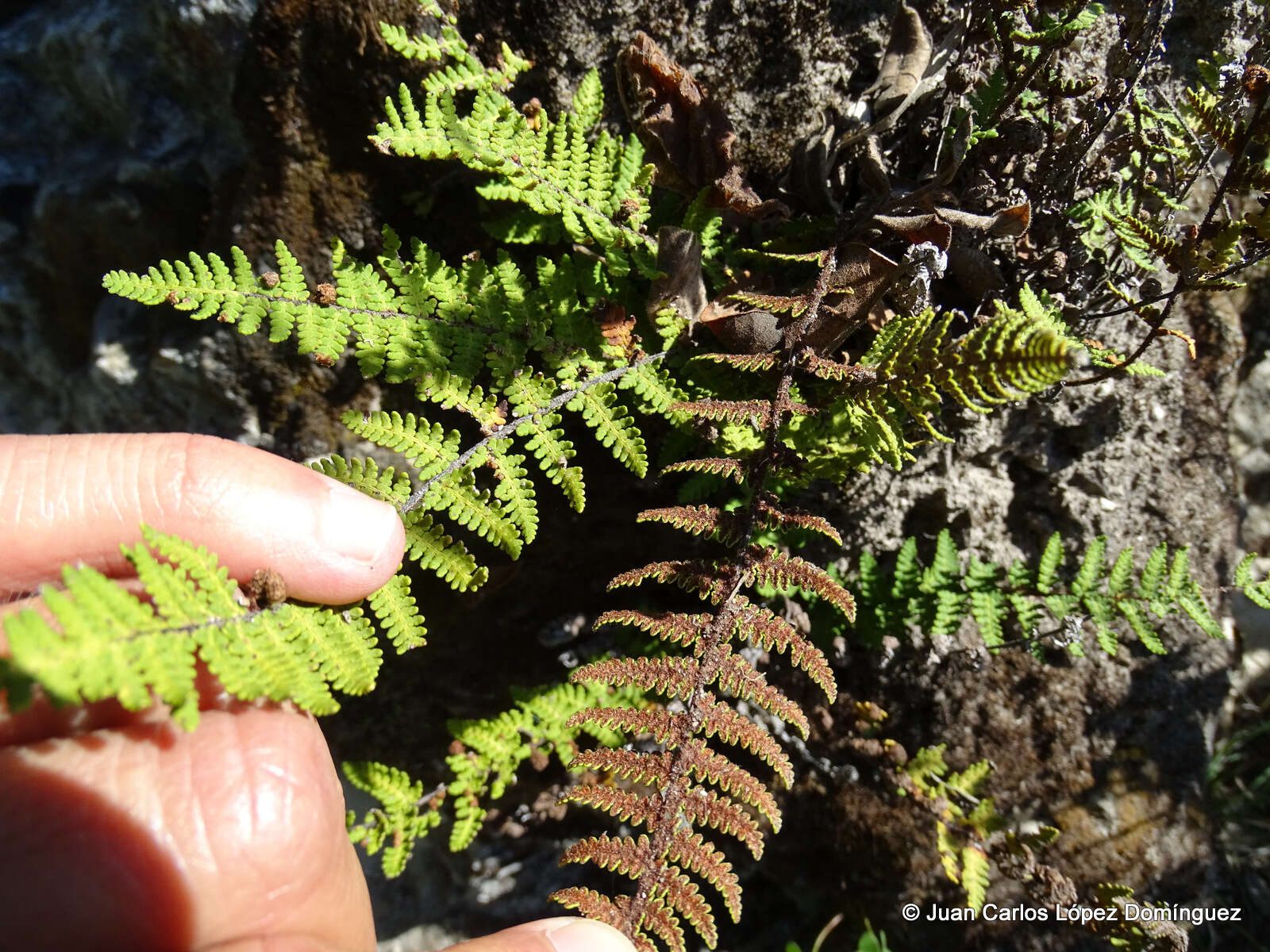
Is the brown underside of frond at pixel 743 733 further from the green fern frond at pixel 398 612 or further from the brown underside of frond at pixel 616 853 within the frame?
the green fern frond at pixel 398 612

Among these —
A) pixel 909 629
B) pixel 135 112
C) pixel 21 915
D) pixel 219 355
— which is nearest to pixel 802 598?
pixel 909 629

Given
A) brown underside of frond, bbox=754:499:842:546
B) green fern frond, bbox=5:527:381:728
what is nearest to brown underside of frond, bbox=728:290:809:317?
brown underside of frond, bbox=754:499:842:546

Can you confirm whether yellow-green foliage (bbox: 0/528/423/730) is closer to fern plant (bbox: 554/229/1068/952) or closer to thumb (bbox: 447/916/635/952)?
fern plant (bbox: 554/229/1068/952)

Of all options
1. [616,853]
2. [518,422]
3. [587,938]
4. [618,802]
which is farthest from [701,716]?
[518,422]

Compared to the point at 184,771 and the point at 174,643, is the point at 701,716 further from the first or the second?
the point at 184,771

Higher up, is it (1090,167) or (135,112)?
(1090,167)

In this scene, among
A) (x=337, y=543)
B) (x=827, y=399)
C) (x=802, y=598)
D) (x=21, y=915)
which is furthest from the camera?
(x=802, y=598)

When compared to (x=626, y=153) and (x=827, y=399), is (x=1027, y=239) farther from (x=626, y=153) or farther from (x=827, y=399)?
(x=626, y=153)
